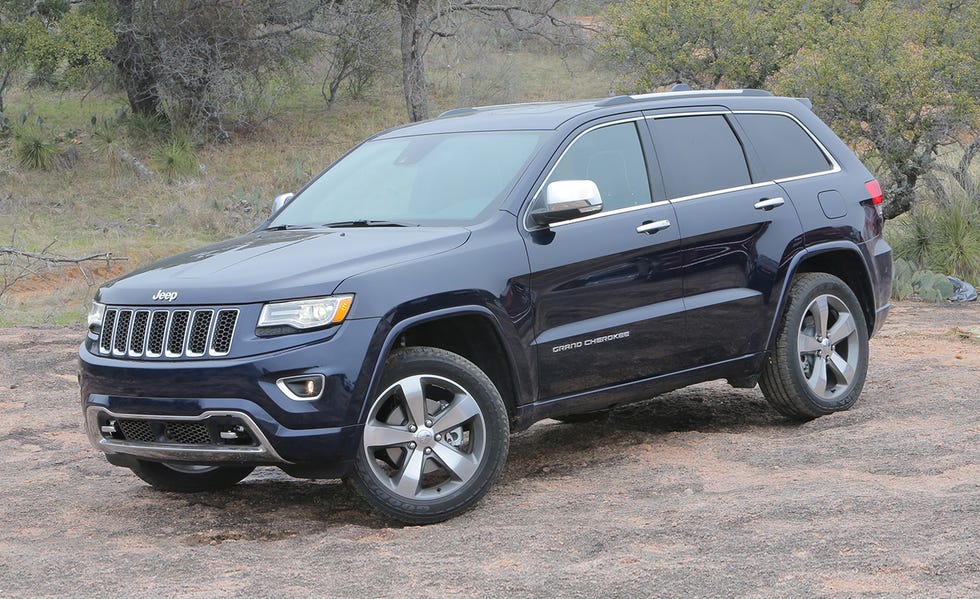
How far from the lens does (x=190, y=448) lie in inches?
196

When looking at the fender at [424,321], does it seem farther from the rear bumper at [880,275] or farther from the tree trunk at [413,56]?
the tree trunk at [413,56]

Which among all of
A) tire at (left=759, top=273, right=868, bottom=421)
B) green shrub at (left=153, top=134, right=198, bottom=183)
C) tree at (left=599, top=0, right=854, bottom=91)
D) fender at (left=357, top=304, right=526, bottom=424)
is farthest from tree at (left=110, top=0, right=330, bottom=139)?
fender at (left=357, top=304, right=526, bottom=424)

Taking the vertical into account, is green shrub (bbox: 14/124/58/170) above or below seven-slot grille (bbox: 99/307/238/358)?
below

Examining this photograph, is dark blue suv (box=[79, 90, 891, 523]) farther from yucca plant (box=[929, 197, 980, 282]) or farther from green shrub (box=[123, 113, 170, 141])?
green shrub (box=[123, 113, 170, 141])

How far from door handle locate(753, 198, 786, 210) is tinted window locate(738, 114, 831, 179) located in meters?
0.20

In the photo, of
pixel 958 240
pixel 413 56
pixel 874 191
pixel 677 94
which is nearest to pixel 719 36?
pixel 958 240

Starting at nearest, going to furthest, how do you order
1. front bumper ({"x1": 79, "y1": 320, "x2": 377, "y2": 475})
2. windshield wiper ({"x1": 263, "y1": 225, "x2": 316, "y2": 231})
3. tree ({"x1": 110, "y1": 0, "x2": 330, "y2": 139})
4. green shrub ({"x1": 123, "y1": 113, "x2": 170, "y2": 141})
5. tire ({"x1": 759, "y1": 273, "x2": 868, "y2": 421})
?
1. front bumper ({"x1": 79, "y1": 320, "x2": 377, "y2": 475})
2. windshield wiper ({"x1": 263, "y1": 225, "x2": 316, "y2": 231})
3. tire ({"x1": 759, "y1": 273, "x2": 868, "y2": 421})
4. tree ({"x1": 110, "y1": 0, "x2": 330, "y2": 139})
5. green shrub ({"x1": 123, "y1": 113, "x2": 170, "y2": 141})

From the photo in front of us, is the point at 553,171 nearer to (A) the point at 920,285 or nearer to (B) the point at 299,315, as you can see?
(B) the point at 299,315

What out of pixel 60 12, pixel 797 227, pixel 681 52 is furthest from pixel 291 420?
pixel 60 12

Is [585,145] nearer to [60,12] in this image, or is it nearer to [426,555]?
[426,555]

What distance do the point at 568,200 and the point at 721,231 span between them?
121 cm

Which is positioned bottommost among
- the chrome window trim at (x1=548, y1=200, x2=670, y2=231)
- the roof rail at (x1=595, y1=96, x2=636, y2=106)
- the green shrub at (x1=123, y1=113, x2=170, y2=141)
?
the green shrub at (x1=123, y1=113, x2=170, y2=141)

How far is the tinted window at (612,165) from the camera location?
5984 mm

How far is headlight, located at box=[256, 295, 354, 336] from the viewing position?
15.9 ft
